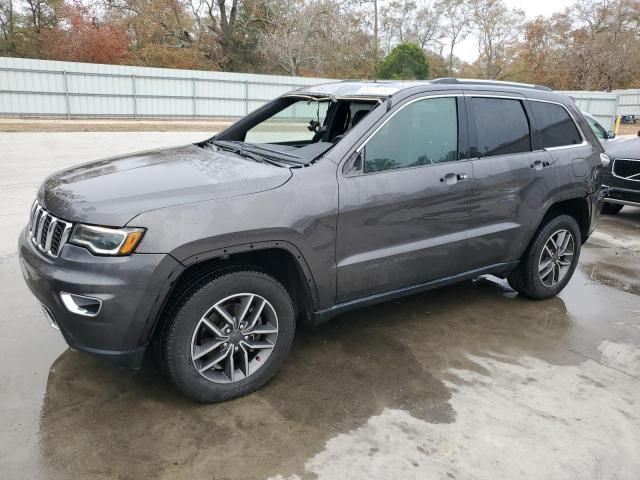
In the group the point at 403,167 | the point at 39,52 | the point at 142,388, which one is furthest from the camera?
the point at 39,52

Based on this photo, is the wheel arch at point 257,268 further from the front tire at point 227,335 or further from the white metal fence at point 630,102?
the white metal fence at point 630,102

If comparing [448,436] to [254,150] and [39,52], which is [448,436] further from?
[39,52]

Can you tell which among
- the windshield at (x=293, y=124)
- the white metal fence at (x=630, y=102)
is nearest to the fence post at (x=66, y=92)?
the windshield at (x=293, y=124)

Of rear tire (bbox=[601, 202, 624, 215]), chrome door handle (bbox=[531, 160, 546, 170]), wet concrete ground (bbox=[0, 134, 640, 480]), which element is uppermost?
chrome door handle (bbox=[531, 160, 546, 170])

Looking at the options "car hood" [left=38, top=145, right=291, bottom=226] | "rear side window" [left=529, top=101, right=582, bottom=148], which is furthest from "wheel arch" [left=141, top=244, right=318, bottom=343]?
"rear side window" [left=529, top=101, right=582, bottom=148]

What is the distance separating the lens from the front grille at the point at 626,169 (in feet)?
27.0

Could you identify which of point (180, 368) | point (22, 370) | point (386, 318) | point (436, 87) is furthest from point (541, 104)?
point (22, 370)

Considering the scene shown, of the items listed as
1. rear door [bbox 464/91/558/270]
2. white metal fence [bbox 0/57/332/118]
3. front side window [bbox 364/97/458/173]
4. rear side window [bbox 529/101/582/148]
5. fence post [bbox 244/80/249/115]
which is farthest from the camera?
fence post [bbox 244/80/249/115]

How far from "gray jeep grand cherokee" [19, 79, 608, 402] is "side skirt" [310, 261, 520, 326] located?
1 cm

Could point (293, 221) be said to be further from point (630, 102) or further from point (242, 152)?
point (630, 102)

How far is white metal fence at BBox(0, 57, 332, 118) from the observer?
20.9 meters

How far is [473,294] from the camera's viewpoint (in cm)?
508

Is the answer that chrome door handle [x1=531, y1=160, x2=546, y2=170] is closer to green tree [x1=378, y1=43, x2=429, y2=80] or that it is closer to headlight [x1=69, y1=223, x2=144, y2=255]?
headlight [x1=69, y1=223, x2=144, y2=255]

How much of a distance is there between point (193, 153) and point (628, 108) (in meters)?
37.1
